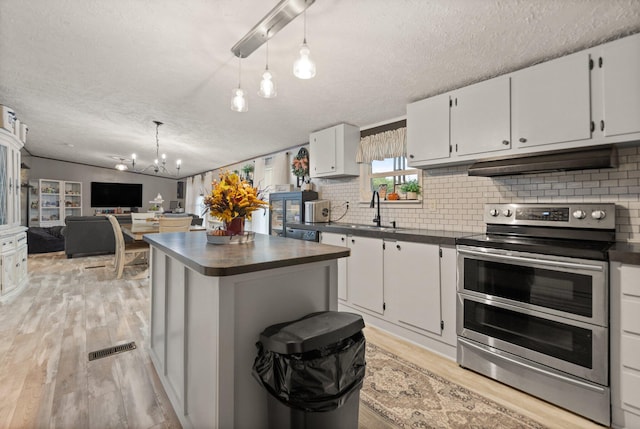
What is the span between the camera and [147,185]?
10859 millimetres

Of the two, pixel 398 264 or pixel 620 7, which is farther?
pixel 398 264

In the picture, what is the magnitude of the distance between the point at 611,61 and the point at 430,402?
236cm

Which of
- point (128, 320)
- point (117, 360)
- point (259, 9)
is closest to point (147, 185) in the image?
point (128, 320)

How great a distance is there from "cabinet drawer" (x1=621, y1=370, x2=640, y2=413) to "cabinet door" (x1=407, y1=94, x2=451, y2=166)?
179 centimetres

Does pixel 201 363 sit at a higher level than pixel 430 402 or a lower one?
higher

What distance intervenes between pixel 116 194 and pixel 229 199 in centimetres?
1058

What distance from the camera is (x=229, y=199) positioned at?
181cm

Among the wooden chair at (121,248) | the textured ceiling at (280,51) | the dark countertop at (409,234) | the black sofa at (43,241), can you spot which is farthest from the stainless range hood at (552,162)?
the black sofa at (43,241)

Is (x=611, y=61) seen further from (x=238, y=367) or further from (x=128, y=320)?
(x=128, y=320)

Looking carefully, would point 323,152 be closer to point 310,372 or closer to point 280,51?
point 280,51

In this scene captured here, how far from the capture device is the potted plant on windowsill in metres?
3.21

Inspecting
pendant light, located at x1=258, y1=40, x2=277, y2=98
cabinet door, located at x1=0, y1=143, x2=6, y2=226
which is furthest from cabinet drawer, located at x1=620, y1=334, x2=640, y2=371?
cabinet door, located at x1=0, y1=143, x2=6, y2=226

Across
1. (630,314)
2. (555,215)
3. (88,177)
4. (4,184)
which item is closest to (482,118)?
(555,215)

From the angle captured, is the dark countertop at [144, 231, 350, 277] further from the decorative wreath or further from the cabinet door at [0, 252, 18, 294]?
the cabinet door at [0, 252, 18, 294]
